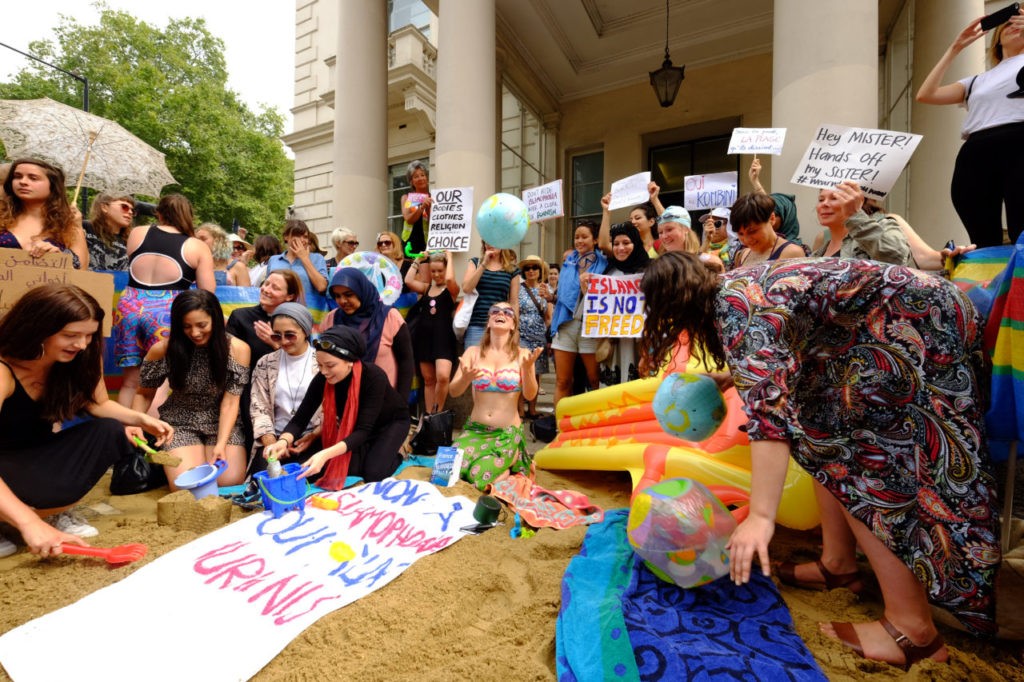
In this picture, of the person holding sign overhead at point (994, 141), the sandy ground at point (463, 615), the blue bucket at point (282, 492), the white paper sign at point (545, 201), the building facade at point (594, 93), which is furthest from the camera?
the white paper sign at point (545, 201)

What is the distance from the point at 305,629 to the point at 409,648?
41 cm

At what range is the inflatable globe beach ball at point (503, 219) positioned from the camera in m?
4.39

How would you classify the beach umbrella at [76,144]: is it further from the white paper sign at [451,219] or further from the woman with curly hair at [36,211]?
the white paper sign at [451,219]

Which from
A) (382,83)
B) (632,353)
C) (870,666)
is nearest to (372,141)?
(382,83)

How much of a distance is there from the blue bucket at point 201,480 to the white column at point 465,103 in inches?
141

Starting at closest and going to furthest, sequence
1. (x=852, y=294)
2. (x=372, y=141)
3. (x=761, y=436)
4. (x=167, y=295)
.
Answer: (x=761, y=436)
(x=852, y=294)
(x=167, y=295)
(x=372, y=141)

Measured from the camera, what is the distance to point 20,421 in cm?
249

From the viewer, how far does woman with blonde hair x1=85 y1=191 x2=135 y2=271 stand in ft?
14.6

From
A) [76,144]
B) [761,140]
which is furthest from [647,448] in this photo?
[76,144]

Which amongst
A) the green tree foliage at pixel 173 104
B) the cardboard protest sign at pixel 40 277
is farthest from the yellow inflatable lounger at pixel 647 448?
the green tree foliage at pixel 173 104

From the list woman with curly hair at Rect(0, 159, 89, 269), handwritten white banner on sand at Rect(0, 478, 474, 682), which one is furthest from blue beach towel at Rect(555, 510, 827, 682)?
woman with curly hair at Rect(0, 159, 89, 269)

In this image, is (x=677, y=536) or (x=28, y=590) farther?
(x=28, y=590)

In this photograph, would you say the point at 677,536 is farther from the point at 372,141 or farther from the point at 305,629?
the point at 372,141

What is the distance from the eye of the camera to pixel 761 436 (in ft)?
4.74
